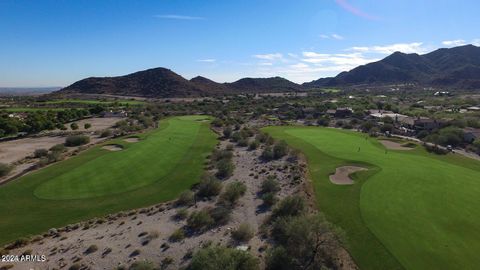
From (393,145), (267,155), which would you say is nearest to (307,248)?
(267,155)

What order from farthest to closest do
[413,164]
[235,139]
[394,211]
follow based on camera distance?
[235,139]
[413,164]
[394,211]

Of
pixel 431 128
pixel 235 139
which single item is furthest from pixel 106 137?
pixel 431 128

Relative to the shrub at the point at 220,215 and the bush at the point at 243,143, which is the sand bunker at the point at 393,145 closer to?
the bush at the point at 243,143

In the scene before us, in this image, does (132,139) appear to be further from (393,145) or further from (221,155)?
(393,145)

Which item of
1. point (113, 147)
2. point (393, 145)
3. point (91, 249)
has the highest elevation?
point (113, 147)

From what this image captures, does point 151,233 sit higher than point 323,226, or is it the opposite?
point 323,226

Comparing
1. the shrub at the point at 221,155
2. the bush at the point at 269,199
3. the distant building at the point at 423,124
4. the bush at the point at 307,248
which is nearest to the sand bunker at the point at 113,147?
the shrub at the point at 221,155

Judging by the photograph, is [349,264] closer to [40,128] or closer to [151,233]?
[151,233]
